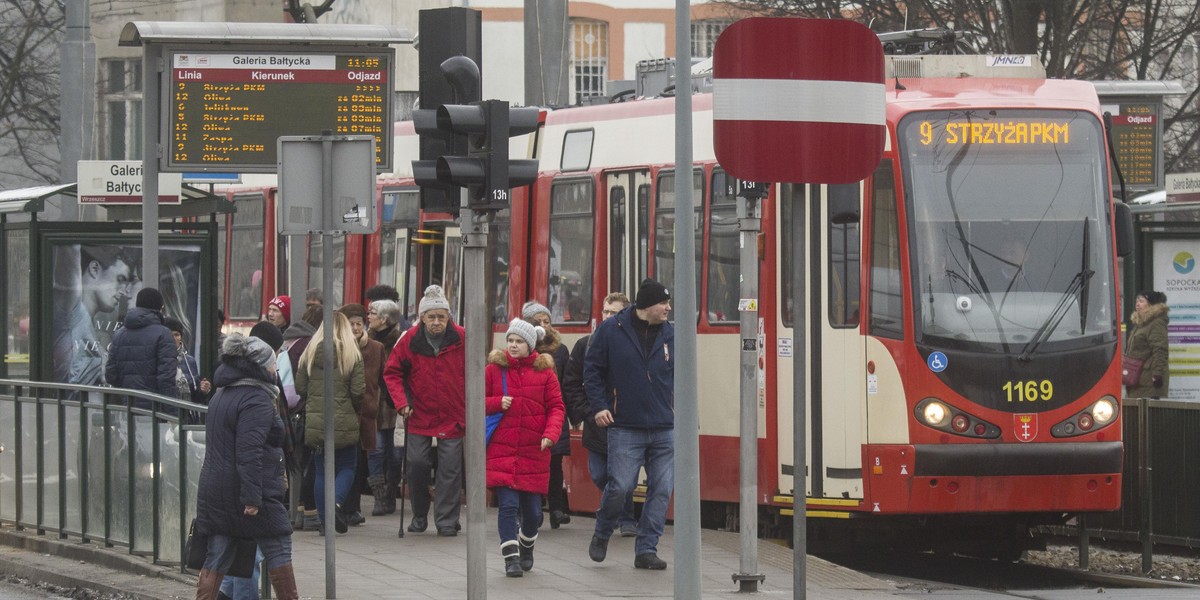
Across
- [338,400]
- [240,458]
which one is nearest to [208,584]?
[240,458]

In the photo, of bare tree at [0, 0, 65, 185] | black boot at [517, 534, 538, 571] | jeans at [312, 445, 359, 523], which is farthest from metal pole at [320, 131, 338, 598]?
bare tree at [0, 0, 65, 185]

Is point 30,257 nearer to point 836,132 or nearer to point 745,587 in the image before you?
point 745,587

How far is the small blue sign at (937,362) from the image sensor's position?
44.0 feet

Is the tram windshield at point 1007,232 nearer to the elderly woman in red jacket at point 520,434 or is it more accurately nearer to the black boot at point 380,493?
the elderly woman in red jacket at point 520,434

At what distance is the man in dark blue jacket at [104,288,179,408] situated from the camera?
14.8 m

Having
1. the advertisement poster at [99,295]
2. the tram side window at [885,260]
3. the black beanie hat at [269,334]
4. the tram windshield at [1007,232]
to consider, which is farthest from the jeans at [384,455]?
the tram windshield at [1007,232]

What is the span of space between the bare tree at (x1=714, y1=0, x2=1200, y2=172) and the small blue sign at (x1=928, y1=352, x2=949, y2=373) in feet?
45.6

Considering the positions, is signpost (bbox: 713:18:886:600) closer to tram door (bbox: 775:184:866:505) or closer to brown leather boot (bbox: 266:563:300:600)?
brown leather boot (bbox: 266:563:300:600)

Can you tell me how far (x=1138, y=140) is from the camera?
23859 millimetres

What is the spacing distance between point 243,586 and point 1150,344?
38.4 feet

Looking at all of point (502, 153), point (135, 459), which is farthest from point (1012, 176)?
point (135, 459)

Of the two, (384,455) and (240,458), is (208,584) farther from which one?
(384,455)

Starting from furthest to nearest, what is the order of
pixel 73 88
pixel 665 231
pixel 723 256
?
pixel 73 88, pixel 665 231, pixel 723 256

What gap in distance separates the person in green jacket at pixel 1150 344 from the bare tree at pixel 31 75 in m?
19.1
